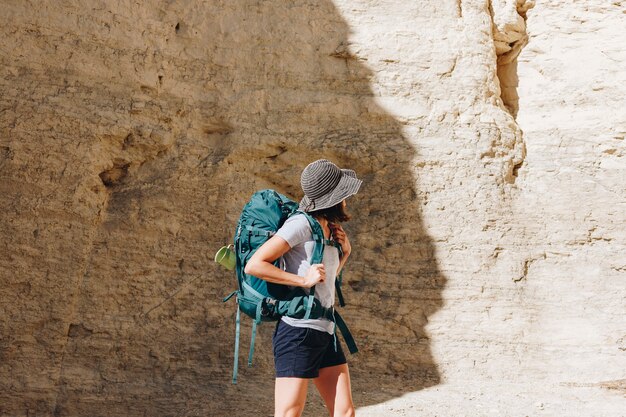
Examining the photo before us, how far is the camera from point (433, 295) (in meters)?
6.99

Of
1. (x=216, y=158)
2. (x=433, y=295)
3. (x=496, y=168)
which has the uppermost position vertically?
(x=216, y=158)

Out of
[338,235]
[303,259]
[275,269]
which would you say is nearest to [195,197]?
[338,235]

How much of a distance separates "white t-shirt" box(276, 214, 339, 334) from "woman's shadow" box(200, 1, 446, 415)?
336 cm

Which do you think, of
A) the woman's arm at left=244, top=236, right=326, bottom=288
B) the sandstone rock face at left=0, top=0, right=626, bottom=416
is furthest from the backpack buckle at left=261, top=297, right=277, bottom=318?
the sandstone rock face at left=0, top=0, right=626, bottom=416

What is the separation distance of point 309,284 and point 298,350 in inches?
10.3

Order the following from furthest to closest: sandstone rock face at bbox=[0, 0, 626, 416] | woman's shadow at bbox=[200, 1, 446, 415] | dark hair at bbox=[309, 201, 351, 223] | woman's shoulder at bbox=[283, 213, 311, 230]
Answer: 1. woman's shadow at bbox=[200, 1, 446, 415]
2. sandstone rock face at bbox=[0, 0, 626, 416]
3. dark hair at bbox=[309, 201, 351, 223]
4. woman's shoulder at bbox=[283, 213, 311, 230]

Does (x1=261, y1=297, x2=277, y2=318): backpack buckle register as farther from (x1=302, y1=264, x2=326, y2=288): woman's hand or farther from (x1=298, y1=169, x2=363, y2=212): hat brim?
(x1=298, y1=169, x2=363, y2=212): hat brim

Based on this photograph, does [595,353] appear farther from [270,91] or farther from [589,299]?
[270,91]

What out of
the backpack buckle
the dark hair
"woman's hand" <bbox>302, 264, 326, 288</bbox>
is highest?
the dark hair

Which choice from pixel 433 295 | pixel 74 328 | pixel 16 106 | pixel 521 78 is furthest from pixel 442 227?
pixel 16 106

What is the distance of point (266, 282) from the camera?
3.22 metres

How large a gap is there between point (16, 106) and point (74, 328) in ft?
6.13

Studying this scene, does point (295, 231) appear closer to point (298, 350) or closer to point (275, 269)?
point (275, 269)

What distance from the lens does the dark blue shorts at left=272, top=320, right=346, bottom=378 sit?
122 inches
